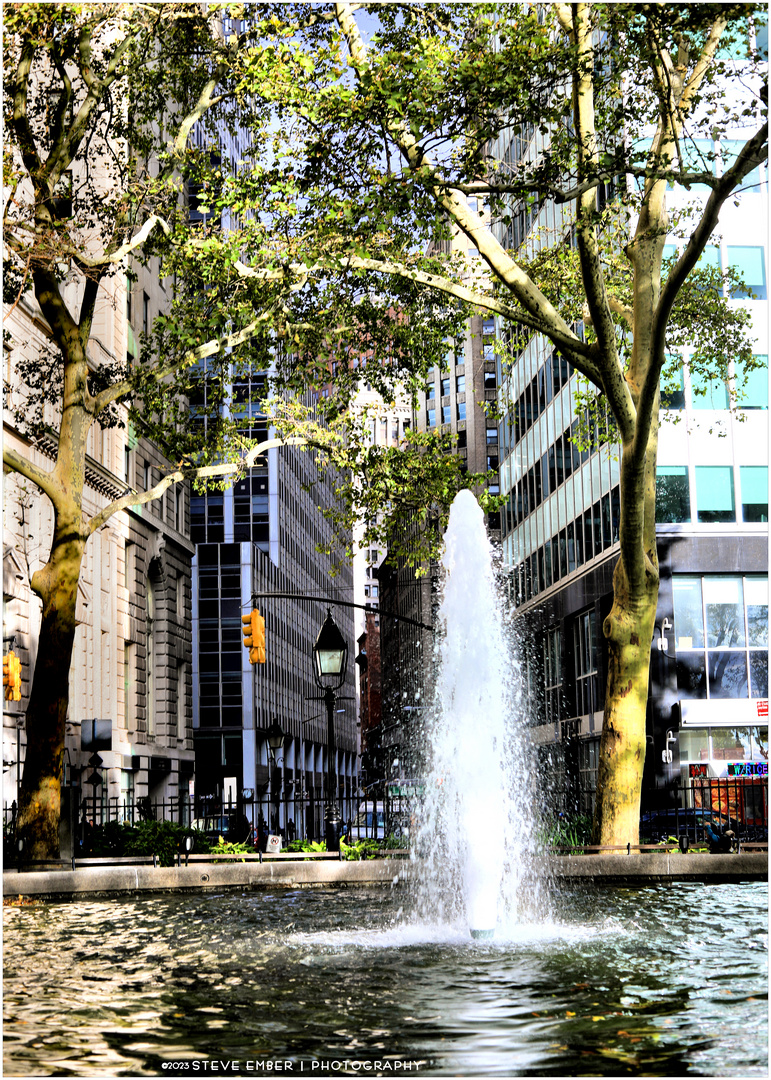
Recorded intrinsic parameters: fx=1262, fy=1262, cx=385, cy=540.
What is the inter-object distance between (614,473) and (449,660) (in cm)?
2594

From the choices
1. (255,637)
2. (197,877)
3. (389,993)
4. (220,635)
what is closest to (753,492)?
(255,637)

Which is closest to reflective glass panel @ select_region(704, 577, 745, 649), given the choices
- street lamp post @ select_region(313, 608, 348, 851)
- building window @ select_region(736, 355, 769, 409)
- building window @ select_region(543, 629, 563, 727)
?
building window @ select_region(736, 355, 769, 409)

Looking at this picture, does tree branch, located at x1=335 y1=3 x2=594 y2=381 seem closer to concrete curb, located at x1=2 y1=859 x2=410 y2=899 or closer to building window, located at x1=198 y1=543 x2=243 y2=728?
concrete curb, located at x1=2 y1=859 x2=410 y2=899

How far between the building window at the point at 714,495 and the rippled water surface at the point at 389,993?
Result: 73.6ft

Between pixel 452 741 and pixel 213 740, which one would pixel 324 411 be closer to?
pixel 452 741

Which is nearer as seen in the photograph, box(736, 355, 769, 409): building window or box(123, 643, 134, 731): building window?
box(736, 355, 769, 409): building window

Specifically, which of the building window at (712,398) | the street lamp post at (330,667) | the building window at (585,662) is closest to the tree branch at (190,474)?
the street lamp post at (330,667)

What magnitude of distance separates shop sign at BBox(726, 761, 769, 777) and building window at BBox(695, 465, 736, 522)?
6.74m

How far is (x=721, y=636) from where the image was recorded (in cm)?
3528

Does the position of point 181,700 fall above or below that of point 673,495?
below

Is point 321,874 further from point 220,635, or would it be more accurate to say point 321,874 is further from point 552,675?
point 220,635

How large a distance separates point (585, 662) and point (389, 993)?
34502 mm

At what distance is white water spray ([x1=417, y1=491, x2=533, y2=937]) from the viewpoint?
12.3m

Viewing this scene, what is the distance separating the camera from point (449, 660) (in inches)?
542
